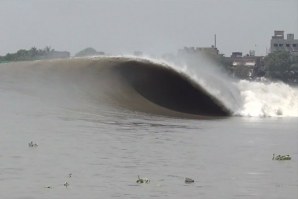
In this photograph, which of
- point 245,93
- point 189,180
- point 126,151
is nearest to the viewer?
point 189,180

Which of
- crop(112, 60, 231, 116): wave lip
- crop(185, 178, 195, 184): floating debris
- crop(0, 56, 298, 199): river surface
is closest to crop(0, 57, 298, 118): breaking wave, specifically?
crop(112, 60, 231, 116): wave lip

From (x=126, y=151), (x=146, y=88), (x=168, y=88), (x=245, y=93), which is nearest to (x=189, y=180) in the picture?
(x=126, y=151)

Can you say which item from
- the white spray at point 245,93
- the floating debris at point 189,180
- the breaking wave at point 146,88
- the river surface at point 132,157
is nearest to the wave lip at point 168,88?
the breaking wave at point 146,88

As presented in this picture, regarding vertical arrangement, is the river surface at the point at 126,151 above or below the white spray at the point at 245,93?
below

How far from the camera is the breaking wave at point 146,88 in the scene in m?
41.3

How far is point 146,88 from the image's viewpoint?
45.0 metres

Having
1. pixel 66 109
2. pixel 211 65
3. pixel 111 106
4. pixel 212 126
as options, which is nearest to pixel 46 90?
pixel 111 106

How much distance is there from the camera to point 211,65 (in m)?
57.3

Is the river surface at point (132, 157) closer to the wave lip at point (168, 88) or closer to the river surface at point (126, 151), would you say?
the river surface at point (126, 151)

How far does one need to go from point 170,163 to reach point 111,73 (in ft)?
81.1

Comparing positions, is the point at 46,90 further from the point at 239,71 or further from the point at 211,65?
the point at 239,71

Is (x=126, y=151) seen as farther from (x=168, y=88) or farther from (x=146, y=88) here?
(x=146, y=88)

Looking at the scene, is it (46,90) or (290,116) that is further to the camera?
(290,116)

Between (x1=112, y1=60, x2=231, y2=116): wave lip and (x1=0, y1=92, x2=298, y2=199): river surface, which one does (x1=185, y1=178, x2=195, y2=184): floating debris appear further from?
(x1=112, y1=60, x2=231, y2=116): wave lip
